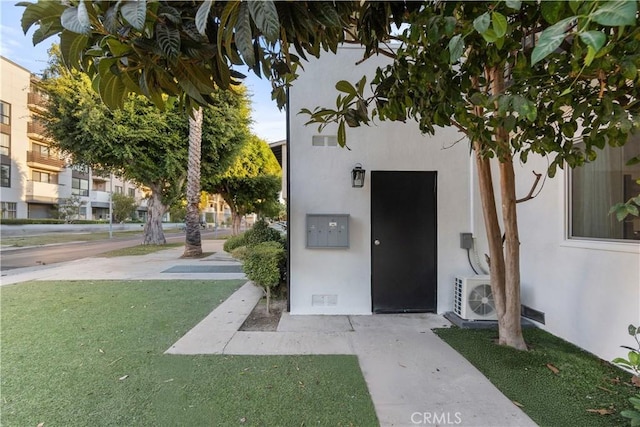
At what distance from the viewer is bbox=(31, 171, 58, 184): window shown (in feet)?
91.8

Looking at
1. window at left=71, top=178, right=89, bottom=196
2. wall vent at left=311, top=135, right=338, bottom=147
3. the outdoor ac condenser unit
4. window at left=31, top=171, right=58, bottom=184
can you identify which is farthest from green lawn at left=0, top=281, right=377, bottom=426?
window at left=71, top=178, right=89, bottom=196

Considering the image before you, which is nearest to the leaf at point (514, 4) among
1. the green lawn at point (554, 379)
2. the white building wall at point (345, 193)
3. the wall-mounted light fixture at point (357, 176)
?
the green lawn at point (554, 379)

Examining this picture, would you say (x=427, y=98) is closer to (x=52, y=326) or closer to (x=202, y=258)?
(x=52, y=326)

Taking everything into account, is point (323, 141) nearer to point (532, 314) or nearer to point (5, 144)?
point (532, 314)

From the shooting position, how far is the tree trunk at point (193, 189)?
10617 millimetres

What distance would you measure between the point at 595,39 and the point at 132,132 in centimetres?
1240

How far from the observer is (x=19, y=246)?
15.1m

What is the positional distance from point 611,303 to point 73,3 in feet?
14.9

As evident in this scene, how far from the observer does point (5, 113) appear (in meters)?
24.5

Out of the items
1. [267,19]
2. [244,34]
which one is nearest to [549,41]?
[267,19]

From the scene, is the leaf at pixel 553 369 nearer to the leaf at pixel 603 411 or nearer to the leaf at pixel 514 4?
the leaf at pixel 603 411

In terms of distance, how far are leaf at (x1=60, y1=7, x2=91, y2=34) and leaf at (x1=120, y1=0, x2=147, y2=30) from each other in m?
0.14

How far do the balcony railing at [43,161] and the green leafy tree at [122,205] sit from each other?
23.3 ft

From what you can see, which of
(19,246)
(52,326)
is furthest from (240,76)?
(19,246)
